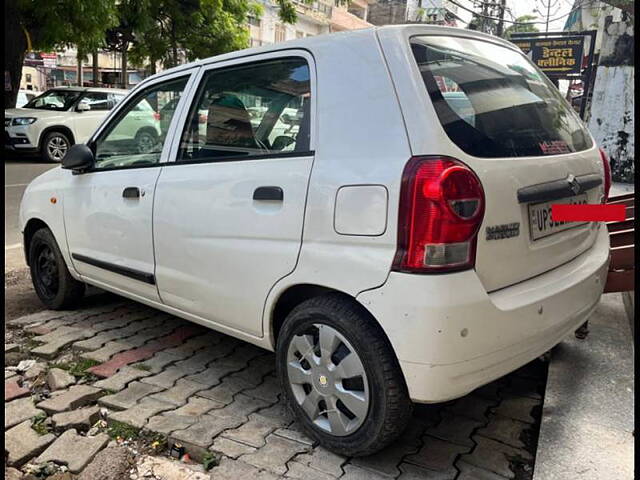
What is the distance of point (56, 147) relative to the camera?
12.6 metres

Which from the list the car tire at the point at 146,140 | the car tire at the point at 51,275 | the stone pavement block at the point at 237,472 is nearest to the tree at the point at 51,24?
the car tire at the point at 51,275

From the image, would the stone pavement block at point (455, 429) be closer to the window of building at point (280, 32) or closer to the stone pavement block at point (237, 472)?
the stone pavement block at point (237, 472)

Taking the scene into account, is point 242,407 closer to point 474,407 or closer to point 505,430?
point 474,407

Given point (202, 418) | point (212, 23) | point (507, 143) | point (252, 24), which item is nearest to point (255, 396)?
point (202, 418)

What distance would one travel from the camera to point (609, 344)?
3.27 metres

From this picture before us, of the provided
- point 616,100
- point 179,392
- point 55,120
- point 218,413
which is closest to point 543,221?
point 218,413

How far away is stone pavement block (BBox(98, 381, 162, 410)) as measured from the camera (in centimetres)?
279

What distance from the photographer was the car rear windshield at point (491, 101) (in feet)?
7.03

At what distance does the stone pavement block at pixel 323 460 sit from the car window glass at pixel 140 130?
178 centimetres

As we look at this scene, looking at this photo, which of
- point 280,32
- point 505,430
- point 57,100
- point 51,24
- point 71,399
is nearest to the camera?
point 505,430

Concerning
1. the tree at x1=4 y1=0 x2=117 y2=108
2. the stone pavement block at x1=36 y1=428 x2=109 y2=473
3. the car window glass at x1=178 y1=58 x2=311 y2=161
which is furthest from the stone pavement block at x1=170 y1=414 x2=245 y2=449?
the tree at x1=4 y1=0 x2=117 y2=108

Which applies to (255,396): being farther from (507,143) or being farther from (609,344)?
(609,344)

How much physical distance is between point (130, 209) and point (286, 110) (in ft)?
3.93

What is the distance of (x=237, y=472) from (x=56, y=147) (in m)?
12.1
